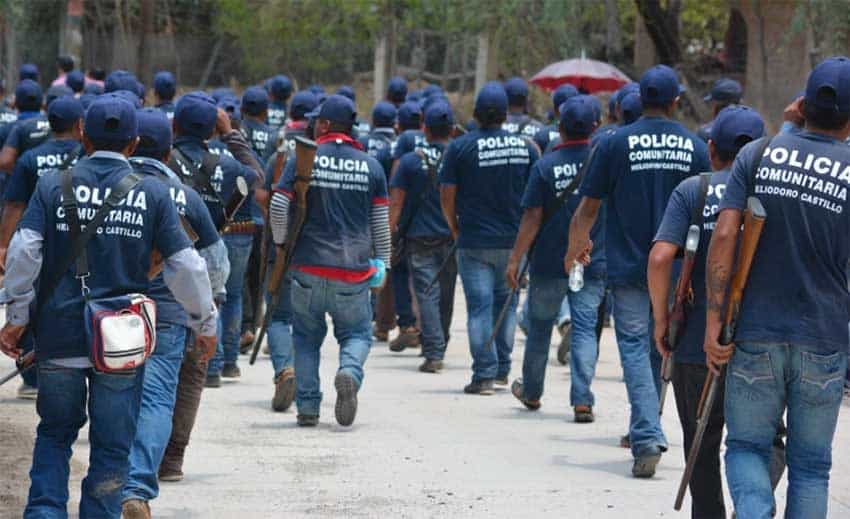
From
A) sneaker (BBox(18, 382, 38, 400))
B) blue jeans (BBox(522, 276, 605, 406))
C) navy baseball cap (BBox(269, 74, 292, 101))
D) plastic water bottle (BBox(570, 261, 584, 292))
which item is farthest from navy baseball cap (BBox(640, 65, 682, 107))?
navy baseball cap (BBox(269, 74, 292, 101))

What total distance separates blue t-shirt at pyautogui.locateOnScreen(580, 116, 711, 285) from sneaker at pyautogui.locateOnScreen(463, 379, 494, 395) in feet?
10.5

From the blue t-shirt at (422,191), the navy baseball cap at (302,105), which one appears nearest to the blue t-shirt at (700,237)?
the blue t-shirt at (422,191)

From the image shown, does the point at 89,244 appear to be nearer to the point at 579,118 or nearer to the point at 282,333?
the point at 579,118

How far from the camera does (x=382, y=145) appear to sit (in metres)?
14.8

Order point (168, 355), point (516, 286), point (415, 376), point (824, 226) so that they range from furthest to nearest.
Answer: point (415, 376) → point (516, 286) → point (168, 355) → point (824, 226)

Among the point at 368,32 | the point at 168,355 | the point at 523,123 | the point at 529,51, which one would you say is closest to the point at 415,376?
the point at 523,123

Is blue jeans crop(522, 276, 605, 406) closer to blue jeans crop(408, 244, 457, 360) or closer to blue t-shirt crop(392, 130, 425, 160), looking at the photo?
blue jeans crop(408, 244, 457, 360)

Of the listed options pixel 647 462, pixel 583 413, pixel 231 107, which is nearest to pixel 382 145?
pixel 231 107

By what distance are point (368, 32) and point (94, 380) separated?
30562 millimetres

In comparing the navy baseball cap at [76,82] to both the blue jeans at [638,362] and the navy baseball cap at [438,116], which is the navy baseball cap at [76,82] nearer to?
the navy baseball cap at [438,116]

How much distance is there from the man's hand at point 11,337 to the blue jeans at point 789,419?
270 centimetres

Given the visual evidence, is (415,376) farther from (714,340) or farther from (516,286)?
(714,340)

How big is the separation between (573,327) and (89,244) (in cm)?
490

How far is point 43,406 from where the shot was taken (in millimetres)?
6363
